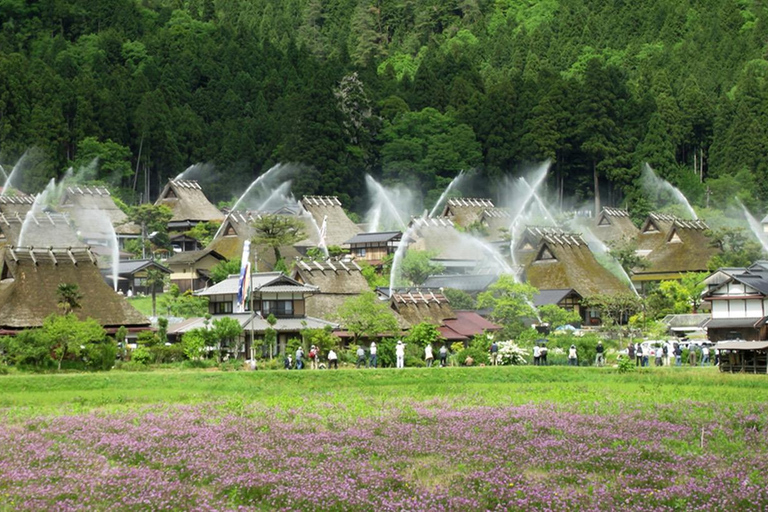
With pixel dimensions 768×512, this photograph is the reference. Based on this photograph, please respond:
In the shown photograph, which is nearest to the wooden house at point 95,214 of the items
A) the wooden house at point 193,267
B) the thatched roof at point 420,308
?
the wooden house at point 193,267

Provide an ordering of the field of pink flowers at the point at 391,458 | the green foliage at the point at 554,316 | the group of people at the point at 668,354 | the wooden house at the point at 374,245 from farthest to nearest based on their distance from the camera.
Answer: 1. the wooden house at the point at 374,245
2. the green foliage at the point at 554,316
3. the group of people at the point at 668,354
4. the field of pink flowers at the point at 391,458

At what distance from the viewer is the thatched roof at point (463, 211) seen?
8863 cm

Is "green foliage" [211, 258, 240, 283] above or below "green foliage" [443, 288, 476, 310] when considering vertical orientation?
above

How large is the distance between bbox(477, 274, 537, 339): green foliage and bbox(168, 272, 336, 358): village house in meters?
9.08

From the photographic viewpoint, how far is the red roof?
52472 millimetres

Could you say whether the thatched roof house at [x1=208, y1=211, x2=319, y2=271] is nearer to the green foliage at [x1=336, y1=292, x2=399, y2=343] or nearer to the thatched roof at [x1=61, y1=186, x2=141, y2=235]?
the thatched roof at [x1=61, y1=186, x2=141, y2=235]

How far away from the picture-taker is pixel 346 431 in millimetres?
25891

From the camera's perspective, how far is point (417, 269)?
70.7 metres

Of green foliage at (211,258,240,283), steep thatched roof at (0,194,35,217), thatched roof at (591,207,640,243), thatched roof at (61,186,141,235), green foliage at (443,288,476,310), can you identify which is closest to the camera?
green foliage at (443,288,476,310)

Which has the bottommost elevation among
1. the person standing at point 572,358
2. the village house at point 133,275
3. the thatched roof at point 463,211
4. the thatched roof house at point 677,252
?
the person standing at point 572,358

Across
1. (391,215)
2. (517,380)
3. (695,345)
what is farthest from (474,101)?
(517,380)

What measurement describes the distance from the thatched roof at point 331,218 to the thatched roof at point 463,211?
23.3 ft

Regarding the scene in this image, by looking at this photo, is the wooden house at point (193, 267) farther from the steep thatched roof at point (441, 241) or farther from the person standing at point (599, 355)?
the person standing at point (599, 355)

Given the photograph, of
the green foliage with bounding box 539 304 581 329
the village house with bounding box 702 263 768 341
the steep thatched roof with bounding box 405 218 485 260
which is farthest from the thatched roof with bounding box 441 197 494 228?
the village house with bounding box 702 263 768 341
